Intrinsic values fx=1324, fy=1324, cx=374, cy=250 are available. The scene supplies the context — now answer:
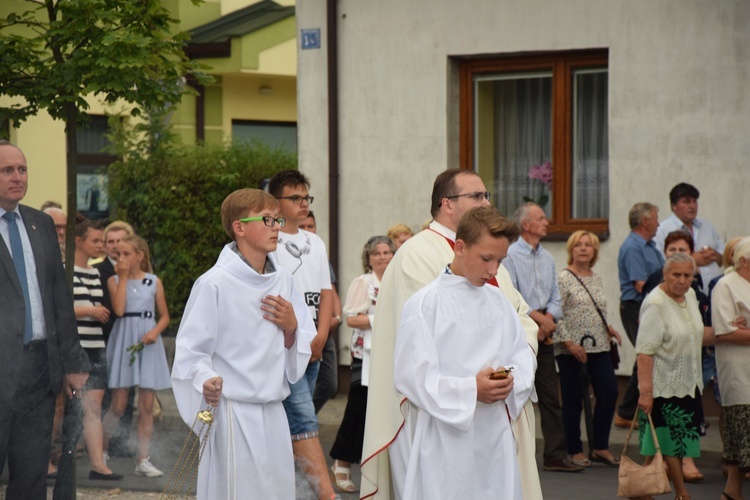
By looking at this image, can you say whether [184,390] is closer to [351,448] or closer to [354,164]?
[351,448]

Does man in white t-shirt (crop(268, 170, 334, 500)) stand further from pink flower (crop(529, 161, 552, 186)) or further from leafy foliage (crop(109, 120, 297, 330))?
leafy foliage (crop(109, 120, 297, 330))

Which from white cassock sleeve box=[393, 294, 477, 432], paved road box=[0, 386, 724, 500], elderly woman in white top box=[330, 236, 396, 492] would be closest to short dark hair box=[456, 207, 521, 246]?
white cassock sleeve box=[393, 294, 477, 432]

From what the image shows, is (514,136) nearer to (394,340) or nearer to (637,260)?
(637,260)

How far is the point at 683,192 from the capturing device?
37.9 feet

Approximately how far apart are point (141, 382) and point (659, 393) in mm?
3999

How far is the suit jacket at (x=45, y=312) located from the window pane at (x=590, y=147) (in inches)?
285

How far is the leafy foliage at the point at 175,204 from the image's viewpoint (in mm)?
16203

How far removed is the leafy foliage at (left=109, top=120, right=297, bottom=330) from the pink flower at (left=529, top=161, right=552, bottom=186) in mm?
4509

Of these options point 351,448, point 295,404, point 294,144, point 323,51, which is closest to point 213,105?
point 294,144

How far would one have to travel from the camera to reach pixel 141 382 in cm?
1030

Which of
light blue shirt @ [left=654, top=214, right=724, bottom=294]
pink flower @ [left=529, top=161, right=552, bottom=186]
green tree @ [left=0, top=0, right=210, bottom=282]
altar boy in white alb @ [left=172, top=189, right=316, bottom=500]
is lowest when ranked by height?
altar boy in white alb @ [left=172, top=189, right=316, bottom=500]

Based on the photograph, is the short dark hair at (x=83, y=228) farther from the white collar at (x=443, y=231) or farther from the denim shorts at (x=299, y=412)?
the white collar at (x=443, y=231)

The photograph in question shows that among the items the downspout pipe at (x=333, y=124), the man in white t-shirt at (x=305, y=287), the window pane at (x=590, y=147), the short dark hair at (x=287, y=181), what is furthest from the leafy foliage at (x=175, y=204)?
the short dark hair at (x=287, y=181)

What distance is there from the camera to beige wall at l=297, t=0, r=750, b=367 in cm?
1201
